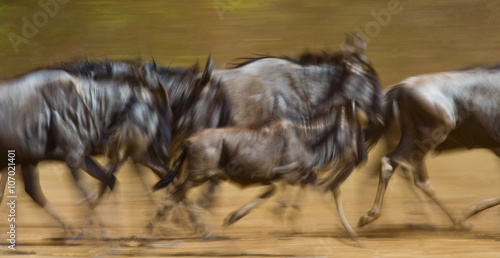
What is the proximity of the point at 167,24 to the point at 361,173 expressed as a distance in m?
10.1

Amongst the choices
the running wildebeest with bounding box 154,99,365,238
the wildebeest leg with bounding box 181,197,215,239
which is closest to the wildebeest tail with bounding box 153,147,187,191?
the running wildebeest with bounding box 154,99,365,238

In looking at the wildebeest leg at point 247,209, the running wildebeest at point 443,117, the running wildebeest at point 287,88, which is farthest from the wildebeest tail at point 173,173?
the running wildebeest at point 443,117

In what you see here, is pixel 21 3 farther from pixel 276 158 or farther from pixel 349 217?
pixel 276 158

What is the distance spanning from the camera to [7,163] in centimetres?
841

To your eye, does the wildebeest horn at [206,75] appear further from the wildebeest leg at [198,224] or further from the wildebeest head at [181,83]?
the wildebeest leg at [198,224]

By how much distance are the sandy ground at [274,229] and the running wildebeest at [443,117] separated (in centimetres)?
59

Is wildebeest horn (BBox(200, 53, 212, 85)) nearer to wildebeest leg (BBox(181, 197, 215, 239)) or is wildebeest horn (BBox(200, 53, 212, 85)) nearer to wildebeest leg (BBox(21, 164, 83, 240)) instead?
wildebeest leg (BBox(181, 197, 215, 239))

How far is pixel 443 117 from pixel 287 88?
1.65 m

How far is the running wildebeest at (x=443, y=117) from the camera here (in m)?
9.46

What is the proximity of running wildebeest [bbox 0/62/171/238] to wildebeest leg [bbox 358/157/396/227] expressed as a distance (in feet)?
6.86

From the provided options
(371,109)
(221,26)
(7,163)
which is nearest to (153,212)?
(7,163)

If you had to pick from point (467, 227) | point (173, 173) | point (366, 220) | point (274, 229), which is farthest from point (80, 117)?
point (467, 227)

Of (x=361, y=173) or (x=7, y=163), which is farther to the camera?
(x=361, y=173)

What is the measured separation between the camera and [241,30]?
21.7 metres
